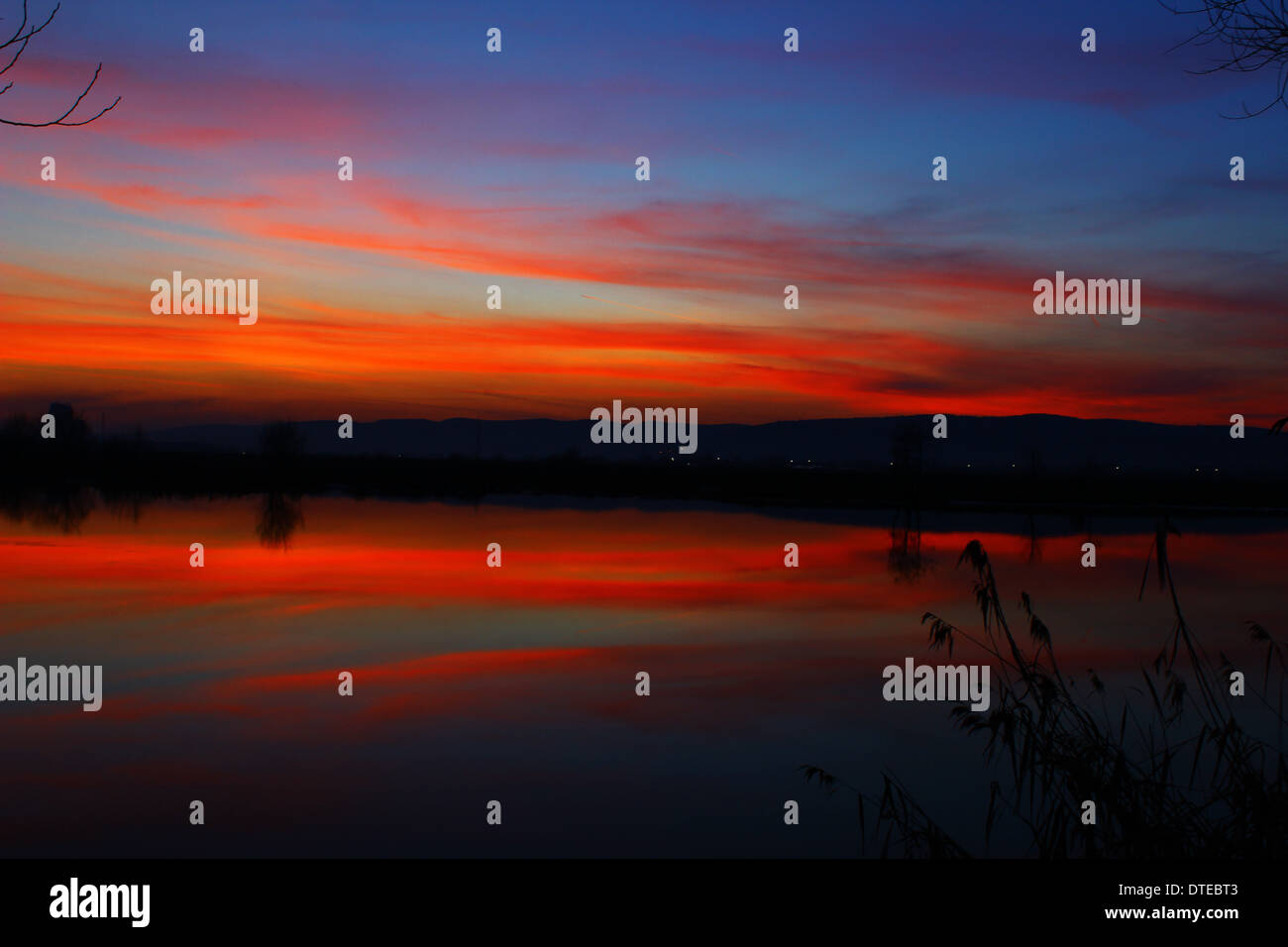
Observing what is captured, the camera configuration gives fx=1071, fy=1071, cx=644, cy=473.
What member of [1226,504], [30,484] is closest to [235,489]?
[30,484]

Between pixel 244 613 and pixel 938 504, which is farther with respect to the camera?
pixel 938 504

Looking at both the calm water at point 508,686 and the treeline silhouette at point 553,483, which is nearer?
the calm water at point 508,686

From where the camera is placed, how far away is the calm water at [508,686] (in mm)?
9922

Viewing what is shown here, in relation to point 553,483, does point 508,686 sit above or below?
below

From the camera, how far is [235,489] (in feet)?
234

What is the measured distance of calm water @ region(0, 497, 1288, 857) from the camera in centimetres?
992

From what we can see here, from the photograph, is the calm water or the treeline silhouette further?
the treeline silhouette

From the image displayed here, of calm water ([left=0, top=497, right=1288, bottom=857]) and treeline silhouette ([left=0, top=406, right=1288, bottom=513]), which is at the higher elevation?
treeline silhouette ([left=0, top=406, right=1288, bottom=513])

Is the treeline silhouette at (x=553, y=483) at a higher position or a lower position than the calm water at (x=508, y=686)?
higher

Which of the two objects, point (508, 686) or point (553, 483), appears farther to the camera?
point (553, 483)

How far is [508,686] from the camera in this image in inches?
584
